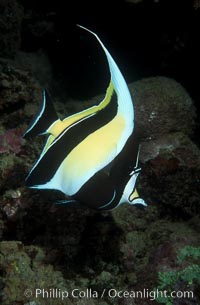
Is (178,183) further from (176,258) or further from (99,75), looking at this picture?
(99,75)

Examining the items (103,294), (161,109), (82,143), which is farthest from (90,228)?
(82,143)

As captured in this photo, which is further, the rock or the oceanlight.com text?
the rock

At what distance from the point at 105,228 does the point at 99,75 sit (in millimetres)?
4486

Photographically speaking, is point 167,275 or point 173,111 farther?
point 173,111

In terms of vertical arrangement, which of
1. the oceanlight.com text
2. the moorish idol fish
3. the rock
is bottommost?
the oceanlight.com text

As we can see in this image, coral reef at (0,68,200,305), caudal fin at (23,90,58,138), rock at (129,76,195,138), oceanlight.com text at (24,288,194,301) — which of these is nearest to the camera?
caudal fin at (23,90,58,138)

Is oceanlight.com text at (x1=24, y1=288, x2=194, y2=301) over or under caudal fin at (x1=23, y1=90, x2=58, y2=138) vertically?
under

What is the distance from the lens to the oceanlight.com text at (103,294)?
2.58 meters

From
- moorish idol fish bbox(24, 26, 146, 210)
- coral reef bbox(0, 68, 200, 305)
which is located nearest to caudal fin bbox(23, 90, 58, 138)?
moorish idol fish bbox(24, 26, 146, 210)

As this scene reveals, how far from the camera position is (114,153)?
4.90 ft

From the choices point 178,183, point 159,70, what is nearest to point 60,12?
point 159,70

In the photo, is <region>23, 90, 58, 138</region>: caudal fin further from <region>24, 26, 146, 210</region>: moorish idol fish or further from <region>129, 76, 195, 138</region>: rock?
<region>129, 76, 195, 138</region>: rock

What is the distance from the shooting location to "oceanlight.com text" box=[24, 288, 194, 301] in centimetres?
258

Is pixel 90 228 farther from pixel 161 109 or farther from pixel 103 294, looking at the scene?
pixel 161 109
